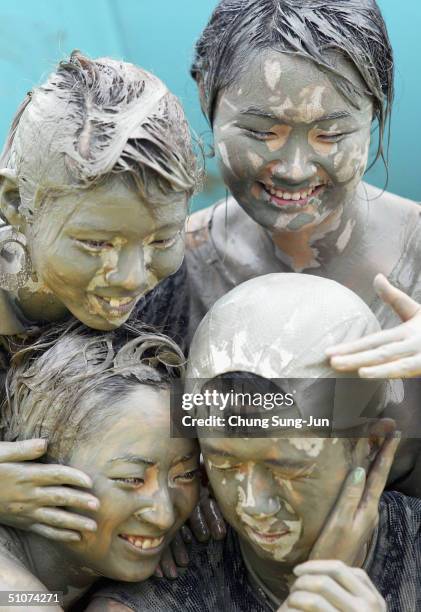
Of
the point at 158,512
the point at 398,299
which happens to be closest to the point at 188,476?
the point at 158,512

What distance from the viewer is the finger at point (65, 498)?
1427 millimetres

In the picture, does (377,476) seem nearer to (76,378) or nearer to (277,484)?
(277,484)

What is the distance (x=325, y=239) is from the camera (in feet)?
6.28

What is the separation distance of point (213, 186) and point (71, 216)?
84 centimetres

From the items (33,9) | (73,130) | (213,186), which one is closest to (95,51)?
(33,9)

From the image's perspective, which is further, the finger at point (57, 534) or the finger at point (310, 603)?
the finger at point (57, 534)

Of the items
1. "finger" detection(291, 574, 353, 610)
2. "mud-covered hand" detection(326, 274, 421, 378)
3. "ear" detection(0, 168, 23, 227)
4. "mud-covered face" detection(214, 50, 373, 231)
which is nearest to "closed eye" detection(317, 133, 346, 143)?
"mud-covered face" detection(214, 50, 373, 231)

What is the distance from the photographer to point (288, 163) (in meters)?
1.67

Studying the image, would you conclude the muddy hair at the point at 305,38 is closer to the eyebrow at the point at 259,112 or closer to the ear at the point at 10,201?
the eyebrow at the point at 259,112

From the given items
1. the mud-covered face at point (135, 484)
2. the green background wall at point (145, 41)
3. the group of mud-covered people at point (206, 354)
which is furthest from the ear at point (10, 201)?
the green background wall at point (145, 41)

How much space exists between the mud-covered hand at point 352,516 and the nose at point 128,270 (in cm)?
42

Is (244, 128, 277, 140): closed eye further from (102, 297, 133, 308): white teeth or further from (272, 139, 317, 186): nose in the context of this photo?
(102, 297, 133, 308): white teeth

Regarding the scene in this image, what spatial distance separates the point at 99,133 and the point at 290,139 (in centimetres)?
38

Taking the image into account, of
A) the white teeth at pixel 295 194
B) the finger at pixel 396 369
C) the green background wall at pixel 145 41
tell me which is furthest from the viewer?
the green background wall at pixel 145 41
